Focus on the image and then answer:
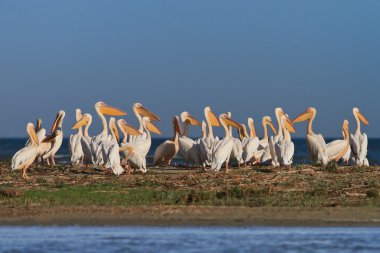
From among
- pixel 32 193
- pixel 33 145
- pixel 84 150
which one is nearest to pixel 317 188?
pixel 32 193

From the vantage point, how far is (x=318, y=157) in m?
20.8

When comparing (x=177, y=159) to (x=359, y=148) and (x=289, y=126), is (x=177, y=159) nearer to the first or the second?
(x=289, y=126)

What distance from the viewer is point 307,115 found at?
24.3 meters

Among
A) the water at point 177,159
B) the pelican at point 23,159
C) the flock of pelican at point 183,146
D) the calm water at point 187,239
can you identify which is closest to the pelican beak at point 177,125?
the flock of pelican at point 183,146

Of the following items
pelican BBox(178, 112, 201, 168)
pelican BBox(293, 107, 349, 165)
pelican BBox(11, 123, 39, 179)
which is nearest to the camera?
pelican BBox(11, 123, 39, 179)

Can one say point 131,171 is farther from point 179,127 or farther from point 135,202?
point 135,202

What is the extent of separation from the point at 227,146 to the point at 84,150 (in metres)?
3.02

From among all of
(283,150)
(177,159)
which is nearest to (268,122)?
(283,150)

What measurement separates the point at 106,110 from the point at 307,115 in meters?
4.46

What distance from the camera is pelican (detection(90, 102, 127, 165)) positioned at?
65.5 feet

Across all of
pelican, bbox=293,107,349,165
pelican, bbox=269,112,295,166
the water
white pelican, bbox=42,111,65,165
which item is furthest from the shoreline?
the water

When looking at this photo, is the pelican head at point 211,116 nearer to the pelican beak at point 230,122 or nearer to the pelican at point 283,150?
the pelican beak at point 230,122

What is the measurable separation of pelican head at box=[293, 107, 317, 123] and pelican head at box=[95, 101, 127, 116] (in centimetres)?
391

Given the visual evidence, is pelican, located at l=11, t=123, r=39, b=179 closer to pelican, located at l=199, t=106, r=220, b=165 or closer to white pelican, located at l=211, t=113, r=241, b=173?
white pelican, located at l=211, t=113, r=241, b=173
